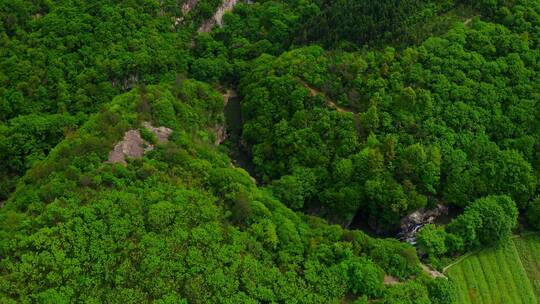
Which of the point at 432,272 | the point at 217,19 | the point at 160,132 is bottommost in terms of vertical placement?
the point at 432,272

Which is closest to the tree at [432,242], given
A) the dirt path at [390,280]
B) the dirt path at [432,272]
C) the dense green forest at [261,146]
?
the dense green forest at [261,146]

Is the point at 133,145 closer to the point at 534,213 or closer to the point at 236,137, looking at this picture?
the point at 236,137

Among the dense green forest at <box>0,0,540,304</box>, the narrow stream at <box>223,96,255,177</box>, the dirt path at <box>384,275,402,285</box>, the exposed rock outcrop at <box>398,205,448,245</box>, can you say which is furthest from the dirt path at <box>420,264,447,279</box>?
the narrow stream at <box>223,96,255,177</box>

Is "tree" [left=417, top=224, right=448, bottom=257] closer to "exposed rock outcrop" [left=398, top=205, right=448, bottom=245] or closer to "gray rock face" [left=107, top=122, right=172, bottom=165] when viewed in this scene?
"exposed rock outcrop" [left=398, top=205, right=448, bottom=245]

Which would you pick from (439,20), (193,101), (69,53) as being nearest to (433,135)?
(439,20)

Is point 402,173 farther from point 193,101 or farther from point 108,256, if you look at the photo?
point 108,256

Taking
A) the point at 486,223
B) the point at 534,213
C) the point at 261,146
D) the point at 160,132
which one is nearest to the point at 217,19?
the point at 261,146

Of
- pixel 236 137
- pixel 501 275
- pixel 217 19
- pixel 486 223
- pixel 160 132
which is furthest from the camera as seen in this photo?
pixel 217 19
